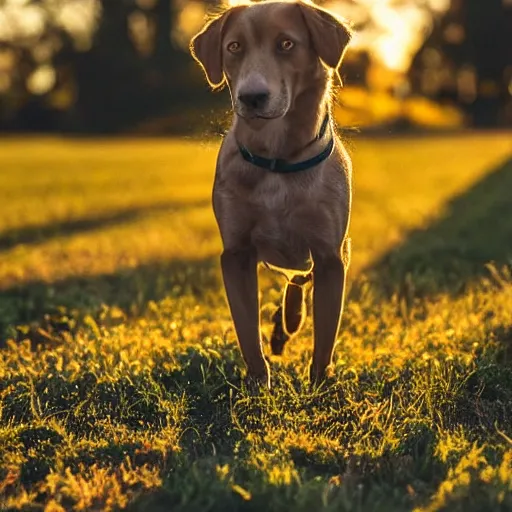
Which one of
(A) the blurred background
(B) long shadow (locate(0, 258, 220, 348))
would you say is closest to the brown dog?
(B) long shadow (locate(0, 258, 220, 348))

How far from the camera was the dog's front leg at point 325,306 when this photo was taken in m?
4.53

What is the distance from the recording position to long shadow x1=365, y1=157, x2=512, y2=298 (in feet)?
25.6

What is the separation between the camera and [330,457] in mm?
3770

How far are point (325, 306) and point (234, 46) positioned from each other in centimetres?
133

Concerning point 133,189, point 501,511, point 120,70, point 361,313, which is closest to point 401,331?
point 361,313

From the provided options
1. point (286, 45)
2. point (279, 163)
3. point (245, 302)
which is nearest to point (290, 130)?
point (279, 163)

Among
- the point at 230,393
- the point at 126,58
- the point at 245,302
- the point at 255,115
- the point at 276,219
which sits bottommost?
the point at 126,58

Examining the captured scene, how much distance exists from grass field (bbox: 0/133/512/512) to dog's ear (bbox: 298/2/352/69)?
862 millimetres

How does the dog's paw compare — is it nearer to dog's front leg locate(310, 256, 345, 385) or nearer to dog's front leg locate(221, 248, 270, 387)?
dog's front leg locate(310, 256, 345, 385)

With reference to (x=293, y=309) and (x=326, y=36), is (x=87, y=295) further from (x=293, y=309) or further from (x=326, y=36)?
(x=326, y=36)

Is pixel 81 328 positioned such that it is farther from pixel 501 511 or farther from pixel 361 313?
pixel 501 511

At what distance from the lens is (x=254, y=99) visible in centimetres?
401

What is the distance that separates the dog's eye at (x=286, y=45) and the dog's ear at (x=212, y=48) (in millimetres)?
387

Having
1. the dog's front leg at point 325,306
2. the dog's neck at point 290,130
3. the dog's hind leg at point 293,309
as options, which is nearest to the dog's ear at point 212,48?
the dog's neck at point 290,130
